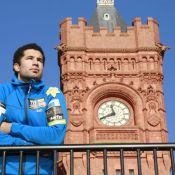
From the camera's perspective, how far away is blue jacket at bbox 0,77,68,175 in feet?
12.1

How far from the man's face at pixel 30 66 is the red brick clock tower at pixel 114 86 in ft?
75.3

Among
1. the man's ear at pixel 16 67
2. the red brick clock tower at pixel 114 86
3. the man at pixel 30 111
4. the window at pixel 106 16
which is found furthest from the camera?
the window at pixel 106 16

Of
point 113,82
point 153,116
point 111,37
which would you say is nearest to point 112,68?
point 113,82

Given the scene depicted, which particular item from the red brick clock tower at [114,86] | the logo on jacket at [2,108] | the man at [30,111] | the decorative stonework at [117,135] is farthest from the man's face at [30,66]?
the decorative stonework at [117,135]

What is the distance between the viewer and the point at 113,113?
29.4 m

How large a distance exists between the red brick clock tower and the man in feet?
75.3

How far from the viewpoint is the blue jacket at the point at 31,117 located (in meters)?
3.68

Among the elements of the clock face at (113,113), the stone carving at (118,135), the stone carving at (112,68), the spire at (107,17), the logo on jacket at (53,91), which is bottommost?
the logo on jacket at (53,91)

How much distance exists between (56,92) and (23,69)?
311 mm

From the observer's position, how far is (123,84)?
29.6m

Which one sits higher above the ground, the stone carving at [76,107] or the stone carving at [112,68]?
the stone carving at [112,68]

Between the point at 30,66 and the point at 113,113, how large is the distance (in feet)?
83.8

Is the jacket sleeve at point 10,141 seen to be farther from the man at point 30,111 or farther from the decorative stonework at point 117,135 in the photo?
the decorative stonework at point 117,135

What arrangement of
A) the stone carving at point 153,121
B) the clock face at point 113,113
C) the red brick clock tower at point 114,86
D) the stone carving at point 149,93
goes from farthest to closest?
the stone carving at point 149,93 → the clock face at point 113,113 → the stone carving at point 153,121 → the red brick clock tower at point 114,86
